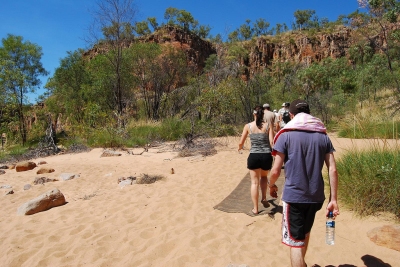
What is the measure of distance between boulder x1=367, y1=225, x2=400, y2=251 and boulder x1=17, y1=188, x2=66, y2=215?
5.31 meters

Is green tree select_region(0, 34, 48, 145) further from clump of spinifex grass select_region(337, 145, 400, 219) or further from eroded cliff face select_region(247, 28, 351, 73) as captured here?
eroded cliff face select_region(247, 28, 351, 73)

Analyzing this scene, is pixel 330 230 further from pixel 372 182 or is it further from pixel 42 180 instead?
pixel 42 180

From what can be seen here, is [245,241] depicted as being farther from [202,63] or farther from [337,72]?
[202,63]

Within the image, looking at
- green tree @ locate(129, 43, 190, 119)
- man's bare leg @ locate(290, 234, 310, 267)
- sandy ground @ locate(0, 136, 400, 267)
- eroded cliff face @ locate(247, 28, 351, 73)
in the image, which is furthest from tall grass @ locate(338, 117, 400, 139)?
eroded cliff face @ locate(247, 28, 351, 73)

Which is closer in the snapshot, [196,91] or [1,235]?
[1,235]

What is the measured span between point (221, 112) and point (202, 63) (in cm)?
4176

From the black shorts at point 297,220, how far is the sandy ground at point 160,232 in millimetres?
924

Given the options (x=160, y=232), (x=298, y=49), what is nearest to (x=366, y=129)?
(x=160, y=232)

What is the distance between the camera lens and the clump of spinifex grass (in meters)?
3.91

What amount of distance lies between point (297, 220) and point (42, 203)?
15.5ft

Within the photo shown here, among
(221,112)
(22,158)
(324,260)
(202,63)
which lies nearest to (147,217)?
(324,260)

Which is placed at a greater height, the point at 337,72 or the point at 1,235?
the point at 337,72

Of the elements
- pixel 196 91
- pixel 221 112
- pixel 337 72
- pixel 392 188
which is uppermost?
pixel 337 72

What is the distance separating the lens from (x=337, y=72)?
105 feet
